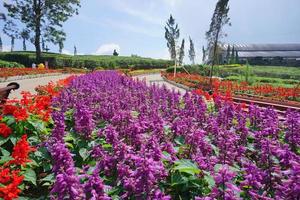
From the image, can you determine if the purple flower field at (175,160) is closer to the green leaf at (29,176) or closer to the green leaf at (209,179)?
the green leaf at (209,179)

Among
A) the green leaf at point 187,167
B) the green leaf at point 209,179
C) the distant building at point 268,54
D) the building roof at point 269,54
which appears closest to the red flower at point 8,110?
the green leaf at point 187,167

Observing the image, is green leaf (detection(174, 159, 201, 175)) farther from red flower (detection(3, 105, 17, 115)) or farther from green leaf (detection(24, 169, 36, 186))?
red flower (detection(3, 105, 17, 115))

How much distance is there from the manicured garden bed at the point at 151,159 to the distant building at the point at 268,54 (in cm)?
9047

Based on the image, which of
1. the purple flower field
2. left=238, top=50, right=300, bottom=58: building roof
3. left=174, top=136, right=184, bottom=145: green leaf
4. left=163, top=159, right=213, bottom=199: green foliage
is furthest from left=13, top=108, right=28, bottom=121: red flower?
left=238, top=50, right=300, bottom=58: building roof

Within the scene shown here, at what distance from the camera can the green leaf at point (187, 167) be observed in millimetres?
3217

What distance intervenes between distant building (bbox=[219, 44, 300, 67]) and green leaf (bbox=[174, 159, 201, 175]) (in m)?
91.8

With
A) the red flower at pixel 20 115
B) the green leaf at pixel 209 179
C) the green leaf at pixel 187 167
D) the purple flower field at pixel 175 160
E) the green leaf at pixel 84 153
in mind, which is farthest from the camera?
the red flower at pixel 20 115

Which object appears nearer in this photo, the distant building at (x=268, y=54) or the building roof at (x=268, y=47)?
the distant building at (x=268, y=54)

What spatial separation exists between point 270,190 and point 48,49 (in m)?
70.4

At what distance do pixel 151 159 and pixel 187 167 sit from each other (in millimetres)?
672

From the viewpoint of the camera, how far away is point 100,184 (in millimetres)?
2475

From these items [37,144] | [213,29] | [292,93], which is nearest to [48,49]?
[213,29]

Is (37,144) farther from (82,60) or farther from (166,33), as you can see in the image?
(166,33)

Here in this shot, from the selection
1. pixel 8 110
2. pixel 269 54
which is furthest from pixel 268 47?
pixel 8 110
